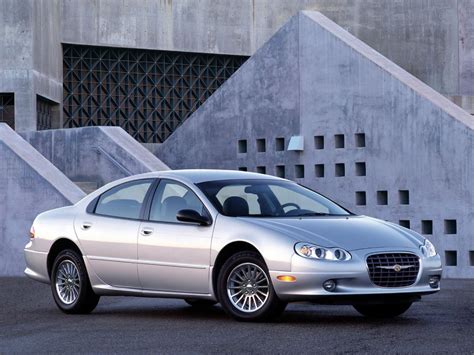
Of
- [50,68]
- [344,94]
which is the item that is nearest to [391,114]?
[344,94]

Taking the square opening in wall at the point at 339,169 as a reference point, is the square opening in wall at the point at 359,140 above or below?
above

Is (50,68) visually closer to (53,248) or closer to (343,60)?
(343,60)

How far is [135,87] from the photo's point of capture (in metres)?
36.3

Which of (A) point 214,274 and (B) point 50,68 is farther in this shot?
(B) point 50,68

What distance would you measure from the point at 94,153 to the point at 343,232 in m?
15.6

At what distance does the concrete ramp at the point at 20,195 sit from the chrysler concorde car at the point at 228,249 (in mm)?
9266

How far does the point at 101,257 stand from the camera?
1286cm

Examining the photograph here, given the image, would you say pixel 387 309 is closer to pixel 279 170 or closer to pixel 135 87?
pixel 279 170

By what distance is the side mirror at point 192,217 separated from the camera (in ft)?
39.4

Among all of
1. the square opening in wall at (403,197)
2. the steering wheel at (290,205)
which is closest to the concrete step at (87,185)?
the square opening in wall at (403,197)

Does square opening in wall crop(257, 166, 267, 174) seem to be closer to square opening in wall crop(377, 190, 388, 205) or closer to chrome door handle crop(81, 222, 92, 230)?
square opening in wall crop(377, 190, 388, 205)

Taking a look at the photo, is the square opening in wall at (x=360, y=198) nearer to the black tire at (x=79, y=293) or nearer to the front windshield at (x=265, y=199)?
the front windshield at (x=265, y=199)

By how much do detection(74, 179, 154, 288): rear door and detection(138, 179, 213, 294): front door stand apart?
0.50 ft

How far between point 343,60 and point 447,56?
12790 millimetres
